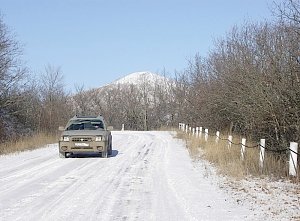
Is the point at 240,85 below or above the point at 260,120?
above

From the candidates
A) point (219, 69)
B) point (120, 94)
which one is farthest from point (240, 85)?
point (120, 94)

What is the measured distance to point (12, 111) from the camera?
3856cm

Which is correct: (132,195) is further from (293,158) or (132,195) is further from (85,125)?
(85,125)

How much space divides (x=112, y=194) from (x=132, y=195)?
46 centimetres

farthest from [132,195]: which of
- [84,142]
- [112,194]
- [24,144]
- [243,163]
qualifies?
[24,144]

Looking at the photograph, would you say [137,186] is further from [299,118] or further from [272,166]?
[299,118]

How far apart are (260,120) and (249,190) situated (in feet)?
21.0

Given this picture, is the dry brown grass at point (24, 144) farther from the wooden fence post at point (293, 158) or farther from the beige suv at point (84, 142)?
the wooden fence post at point (293, 158)

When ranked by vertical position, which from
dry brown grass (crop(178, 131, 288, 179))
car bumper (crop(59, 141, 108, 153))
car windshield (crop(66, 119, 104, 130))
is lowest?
dry brown grass (crop(178, 131, 288, 179))

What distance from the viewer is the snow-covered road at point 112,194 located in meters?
8.23

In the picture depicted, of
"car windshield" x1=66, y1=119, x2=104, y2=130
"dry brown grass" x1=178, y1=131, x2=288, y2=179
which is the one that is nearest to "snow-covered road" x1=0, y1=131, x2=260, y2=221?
"dry brown grass" x1=178, y1=131, x2=288, y2=179

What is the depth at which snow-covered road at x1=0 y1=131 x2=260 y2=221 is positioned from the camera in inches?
324

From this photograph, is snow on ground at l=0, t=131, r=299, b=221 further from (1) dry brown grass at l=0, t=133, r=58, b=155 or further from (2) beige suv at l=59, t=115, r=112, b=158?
(1) dry brown grass at l=0, t=133, r=58, b=155

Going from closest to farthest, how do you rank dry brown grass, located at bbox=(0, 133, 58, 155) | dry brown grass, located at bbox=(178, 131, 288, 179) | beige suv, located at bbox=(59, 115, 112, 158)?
dry brown grass, located at bbox=(178, 131, 288, 179) → beige suv, located at bbox=(59, 115, 112, 158) → dry brown grass, located at bbox=(0, 133, 58, 155)
